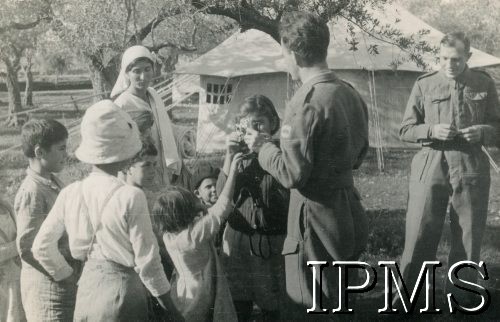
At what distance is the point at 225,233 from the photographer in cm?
236

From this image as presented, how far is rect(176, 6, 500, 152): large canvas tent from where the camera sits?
410 centimetres

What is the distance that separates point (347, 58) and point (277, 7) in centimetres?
193

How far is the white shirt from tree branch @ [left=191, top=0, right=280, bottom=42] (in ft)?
4.89

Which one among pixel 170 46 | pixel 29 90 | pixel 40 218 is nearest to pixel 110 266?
pixel 40 218

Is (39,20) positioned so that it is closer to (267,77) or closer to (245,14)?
(245,14)

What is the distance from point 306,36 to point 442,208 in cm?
124

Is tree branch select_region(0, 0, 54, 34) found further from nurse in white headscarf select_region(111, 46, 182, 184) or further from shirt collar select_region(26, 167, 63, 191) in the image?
shirt collar select_region(26, 167, 63, 191)

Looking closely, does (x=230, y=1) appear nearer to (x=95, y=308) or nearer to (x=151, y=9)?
(x=151, y=9)

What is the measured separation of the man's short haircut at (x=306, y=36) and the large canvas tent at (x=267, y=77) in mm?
1880

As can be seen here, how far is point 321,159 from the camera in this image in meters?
1.85

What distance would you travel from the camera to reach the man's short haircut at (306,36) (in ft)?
6.00

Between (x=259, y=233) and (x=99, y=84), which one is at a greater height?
(x=99, y=84)

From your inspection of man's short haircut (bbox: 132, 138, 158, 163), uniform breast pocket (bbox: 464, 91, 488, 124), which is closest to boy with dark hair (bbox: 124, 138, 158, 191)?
man's short haircut (bbox: 132, 138, 158, 163)

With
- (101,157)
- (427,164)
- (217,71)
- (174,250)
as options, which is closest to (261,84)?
(217,71)
